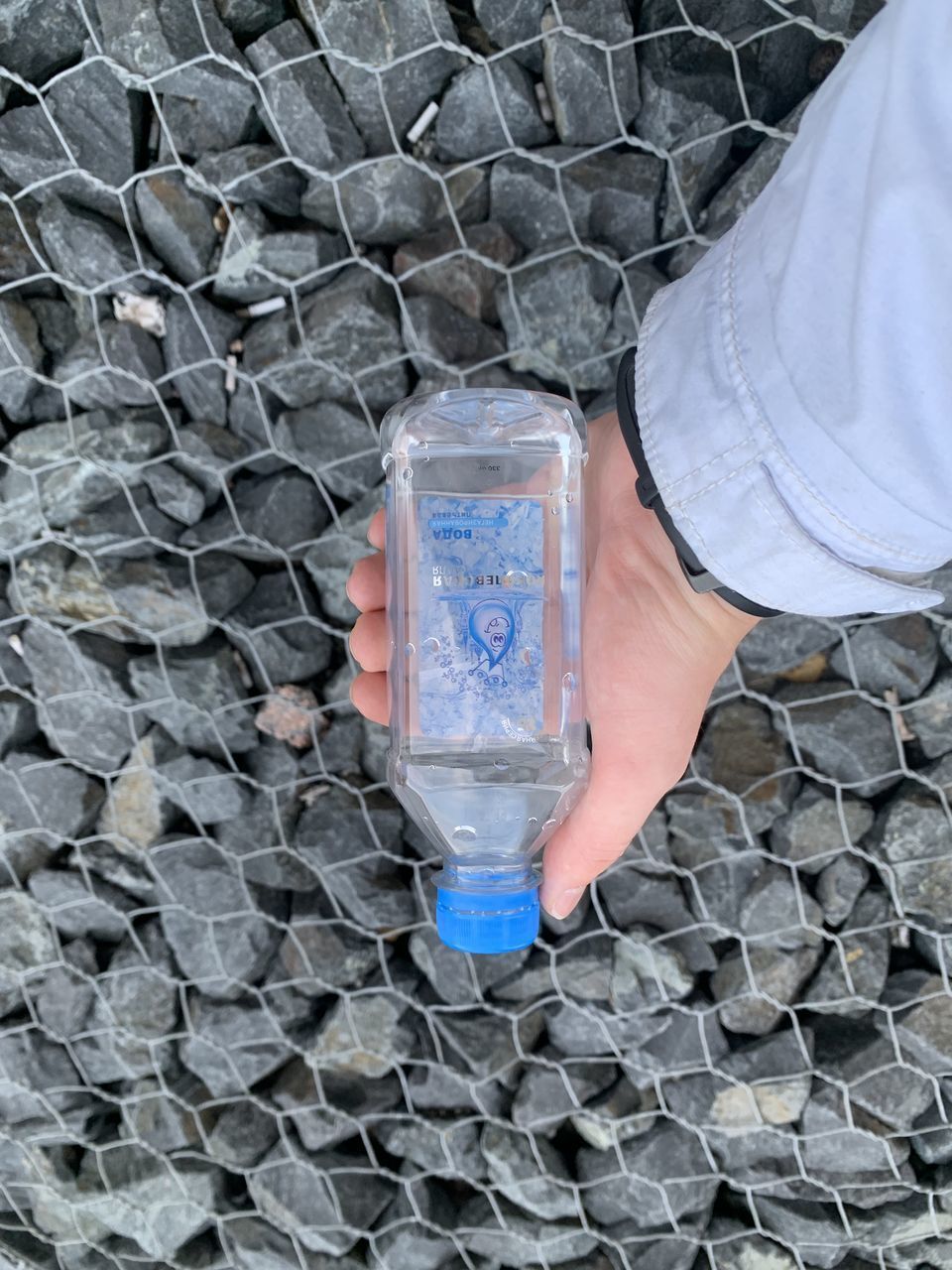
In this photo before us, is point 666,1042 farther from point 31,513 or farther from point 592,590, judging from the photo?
point 31,513

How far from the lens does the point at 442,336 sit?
996mm

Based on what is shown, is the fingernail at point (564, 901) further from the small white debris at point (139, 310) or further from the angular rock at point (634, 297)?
the small white debris at point (139, 310)

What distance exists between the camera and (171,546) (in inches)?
41.8

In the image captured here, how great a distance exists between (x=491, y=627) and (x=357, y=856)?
1.37ft

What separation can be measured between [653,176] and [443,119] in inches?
8.4

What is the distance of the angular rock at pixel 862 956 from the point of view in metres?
1.05

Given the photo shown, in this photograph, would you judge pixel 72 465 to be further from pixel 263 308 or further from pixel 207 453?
pixel 263 308

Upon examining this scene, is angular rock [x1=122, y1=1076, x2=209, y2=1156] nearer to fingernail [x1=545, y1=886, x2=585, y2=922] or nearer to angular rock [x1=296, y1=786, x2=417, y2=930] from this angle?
angular rock [x1=296, y1=786, x2=417, y2=930]

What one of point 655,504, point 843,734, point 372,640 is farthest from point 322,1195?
point 655,504

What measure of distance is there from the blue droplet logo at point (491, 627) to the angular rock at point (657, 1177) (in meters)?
0.65

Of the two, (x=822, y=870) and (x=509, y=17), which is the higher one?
(x=509, y=17)

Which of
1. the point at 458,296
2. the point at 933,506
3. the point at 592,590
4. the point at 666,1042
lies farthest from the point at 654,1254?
the point at 458,296

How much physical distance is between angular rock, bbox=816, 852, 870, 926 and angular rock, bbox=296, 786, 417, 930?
0.44 m

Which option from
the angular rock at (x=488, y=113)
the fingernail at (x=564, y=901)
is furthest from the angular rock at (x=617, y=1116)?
the angular rock at (x=488, y=113)
